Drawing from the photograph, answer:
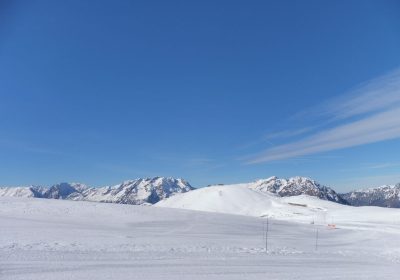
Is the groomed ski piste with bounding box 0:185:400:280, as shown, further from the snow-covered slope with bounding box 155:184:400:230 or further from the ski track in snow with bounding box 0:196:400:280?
the snow-covered slope with bounding box 155:184:400:230

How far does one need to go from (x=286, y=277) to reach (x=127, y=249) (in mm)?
9277

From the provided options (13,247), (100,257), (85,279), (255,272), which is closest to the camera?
(85,279)

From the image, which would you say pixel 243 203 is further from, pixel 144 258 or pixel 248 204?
pixel 144 258

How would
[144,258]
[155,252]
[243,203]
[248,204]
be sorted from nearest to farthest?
[144,258], [155,252], [248,204], [243,203]

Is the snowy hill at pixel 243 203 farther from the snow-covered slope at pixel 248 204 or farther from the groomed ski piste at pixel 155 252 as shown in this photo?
the groomed ski piste at pixel 155 252

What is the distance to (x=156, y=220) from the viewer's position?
4112 centimetres

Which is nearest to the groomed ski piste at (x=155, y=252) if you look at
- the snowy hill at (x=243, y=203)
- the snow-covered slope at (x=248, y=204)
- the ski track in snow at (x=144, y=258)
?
the ski track in snow at (x=144, y=258)

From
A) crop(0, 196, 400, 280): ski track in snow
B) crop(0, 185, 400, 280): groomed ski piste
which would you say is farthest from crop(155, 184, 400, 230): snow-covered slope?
crop(0, 196, 400, 280): ski track in snow

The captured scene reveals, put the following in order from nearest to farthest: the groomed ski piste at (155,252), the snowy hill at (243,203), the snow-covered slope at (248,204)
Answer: the groomed ski piste at (155,252), the snow-covered slope at (248,204), the snowy hill at (243,203)

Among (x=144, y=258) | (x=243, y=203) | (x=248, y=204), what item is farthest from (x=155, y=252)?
(x=243, y=203)

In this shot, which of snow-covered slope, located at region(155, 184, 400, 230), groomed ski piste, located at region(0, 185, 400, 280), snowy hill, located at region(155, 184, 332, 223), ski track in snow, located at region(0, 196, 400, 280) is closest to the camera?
ski track in snow, located at region(0, 196, 400, 280)

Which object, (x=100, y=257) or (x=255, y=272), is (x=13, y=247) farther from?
(x=255, y=272)

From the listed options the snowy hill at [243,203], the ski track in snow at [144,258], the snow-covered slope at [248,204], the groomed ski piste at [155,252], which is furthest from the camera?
the snowy hill at [243,203]

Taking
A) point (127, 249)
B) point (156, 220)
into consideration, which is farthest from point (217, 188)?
point (127, 249)
